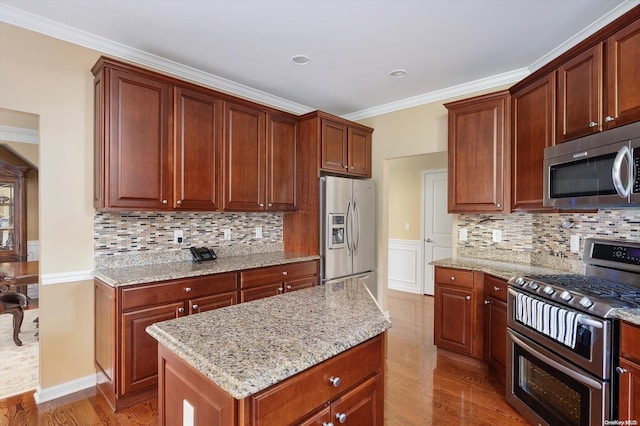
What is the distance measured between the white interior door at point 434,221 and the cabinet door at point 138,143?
4.21 meters

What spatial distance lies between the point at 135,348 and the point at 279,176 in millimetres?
2080

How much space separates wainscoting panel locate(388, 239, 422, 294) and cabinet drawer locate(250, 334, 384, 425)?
15.0 feet

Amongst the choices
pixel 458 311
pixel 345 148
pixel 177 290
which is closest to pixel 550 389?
pixel 458 311

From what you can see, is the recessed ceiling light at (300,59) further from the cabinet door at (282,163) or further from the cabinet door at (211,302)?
the cabinet door at (211,302)

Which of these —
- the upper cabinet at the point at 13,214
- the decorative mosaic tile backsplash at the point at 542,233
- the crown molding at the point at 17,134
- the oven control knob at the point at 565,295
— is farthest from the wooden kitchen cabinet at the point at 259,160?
the upper cabinet at the point at 13,214

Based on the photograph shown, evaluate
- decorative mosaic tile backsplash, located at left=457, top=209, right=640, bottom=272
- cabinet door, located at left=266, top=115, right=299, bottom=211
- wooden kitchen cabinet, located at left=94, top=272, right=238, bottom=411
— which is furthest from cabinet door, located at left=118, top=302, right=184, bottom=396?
decorative mosaic tile backsplash, located at left=457, top=209, right=640, bottom=272

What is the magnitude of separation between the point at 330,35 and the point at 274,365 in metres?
2.46

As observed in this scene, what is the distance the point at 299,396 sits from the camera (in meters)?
1.08

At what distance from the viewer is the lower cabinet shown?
99 cm

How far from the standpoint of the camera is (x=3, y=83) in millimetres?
2328

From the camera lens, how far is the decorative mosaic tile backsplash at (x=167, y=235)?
2775mm

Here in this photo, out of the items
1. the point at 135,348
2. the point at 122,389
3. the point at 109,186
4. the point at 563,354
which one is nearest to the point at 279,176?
the point at 109,186

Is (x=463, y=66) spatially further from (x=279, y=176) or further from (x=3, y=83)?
(x=3, y=83)

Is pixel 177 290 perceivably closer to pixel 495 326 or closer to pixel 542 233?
pixel 495 326
